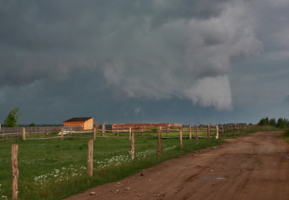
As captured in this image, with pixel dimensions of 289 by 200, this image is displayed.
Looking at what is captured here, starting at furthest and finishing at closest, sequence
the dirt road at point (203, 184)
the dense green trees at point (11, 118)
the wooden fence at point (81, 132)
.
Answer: the dense green trees at point (11, 118)
the wooden fence at point (81, 132)
the dirt road at point (203, 184)

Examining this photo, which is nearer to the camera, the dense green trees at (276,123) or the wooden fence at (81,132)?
the wooden fence at (81,132)

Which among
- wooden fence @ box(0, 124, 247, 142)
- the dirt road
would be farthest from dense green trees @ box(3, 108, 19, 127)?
the dirt road

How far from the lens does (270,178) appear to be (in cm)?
1019

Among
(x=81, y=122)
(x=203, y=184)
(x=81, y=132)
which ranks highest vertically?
(x=81, y=122)

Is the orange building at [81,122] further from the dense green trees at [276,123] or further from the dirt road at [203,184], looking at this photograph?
the dirt road at [203,184]

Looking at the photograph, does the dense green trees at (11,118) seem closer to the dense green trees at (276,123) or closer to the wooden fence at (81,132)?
the wooden fence at (81,132)

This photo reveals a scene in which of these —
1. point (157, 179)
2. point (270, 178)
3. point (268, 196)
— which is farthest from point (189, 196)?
point (270, 178)

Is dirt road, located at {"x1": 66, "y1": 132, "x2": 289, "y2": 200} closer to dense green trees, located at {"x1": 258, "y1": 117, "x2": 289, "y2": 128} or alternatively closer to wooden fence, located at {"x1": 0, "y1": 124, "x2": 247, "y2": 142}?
wooden fence, located at {"x1": 0, "y1": 124, "x2": 247, "y2": 142}

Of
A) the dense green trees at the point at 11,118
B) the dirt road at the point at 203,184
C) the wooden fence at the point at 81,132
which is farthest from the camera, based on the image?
the dense green trees at the point at 11,118

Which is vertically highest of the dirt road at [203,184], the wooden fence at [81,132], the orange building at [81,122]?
the orange building at [81,122]

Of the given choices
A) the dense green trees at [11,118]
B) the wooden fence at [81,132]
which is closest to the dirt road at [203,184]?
the wooden fence at [81,132]

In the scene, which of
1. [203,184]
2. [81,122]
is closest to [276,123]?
[81,122]

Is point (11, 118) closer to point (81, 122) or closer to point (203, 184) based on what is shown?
point (81, 122)

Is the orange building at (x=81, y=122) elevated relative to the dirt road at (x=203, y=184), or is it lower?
elevated
